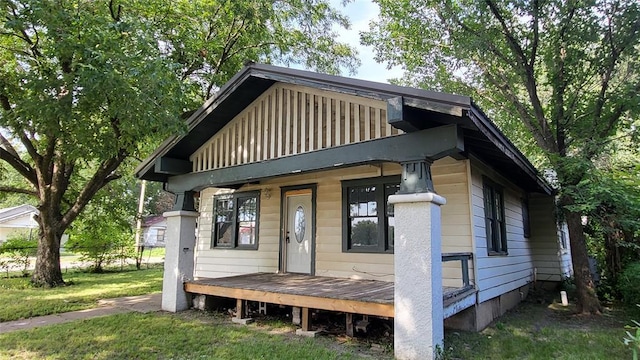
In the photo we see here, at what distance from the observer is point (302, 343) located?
4758mm

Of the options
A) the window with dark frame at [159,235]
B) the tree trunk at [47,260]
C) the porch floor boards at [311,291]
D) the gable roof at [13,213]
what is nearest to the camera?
the porch floor boards at [311,291]

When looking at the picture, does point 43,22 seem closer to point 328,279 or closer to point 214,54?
point 214,54

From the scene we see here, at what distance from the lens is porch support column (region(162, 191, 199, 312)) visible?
266 inches

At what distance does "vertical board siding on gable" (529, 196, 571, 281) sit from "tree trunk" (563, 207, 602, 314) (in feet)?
9.38

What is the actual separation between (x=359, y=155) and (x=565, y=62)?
19.3ft

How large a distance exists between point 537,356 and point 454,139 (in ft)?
9.25

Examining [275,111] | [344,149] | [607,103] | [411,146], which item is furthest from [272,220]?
[607,103]

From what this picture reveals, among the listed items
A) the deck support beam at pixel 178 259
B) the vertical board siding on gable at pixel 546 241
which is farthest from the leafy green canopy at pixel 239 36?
the vertical board siding on gable at pixel 546 241

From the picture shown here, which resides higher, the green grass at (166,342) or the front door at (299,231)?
the front door at (299,231)

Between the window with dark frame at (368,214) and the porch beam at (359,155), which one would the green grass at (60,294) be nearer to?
the porch beam at (359,155)

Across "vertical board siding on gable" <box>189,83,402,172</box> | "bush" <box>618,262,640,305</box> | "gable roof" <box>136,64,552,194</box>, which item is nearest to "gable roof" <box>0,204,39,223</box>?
"gable roof" <box>136,64,552,194</box>

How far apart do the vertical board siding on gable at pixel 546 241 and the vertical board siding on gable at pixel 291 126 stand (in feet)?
26.4

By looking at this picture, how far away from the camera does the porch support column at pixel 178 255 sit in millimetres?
6766

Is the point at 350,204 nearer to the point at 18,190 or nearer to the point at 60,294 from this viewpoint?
the point at 60,294
